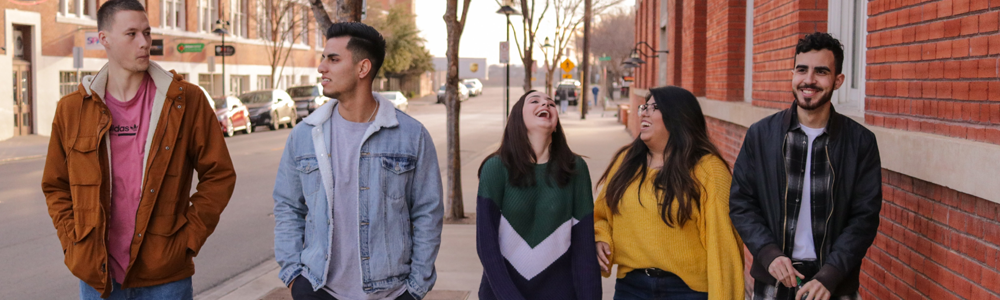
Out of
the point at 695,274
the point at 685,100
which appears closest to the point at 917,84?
the point at 685,100

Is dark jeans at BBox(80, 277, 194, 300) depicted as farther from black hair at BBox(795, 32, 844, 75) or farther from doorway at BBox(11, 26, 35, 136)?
doorway at BBox(11, 26, 35, 136)

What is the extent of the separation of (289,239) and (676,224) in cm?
155

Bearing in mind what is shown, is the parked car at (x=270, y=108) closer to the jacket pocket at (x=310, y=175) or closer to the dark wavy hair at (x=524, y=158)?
the dark wavy hair at (x=524, y=158)

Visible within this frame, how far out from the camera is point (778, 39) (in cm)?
651

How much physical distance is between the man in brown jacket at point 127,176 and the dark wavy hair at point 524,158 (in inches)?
44.2

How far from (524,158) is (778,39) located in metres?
3.49

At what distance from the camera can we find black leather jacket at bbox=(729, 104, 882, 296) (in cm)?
329

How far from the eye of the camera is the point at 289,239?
3.42 m

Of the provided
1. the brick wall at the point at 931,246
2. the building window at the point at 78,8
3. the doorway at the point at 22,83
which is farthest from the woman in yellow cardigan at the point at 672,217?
the building window at the point at 78,8

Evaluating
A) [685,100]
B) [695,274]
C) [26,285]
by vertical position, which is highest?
[685,100]

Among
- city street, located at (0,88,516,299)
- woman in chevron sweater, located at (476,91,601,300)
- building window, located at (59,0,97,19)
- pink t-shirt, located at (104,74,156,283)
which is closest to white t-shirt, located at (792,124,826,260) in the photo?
woman in chevron sweater, located at (476,91,601,300)

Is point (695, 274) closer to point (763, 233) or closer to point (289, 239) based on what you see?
point (763, 233)

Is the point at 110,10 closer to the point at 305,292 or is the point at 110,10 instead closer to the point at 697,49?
the point at 305,292

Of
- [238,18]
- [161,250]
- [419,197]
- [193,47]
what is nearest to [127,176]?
[161,250]
